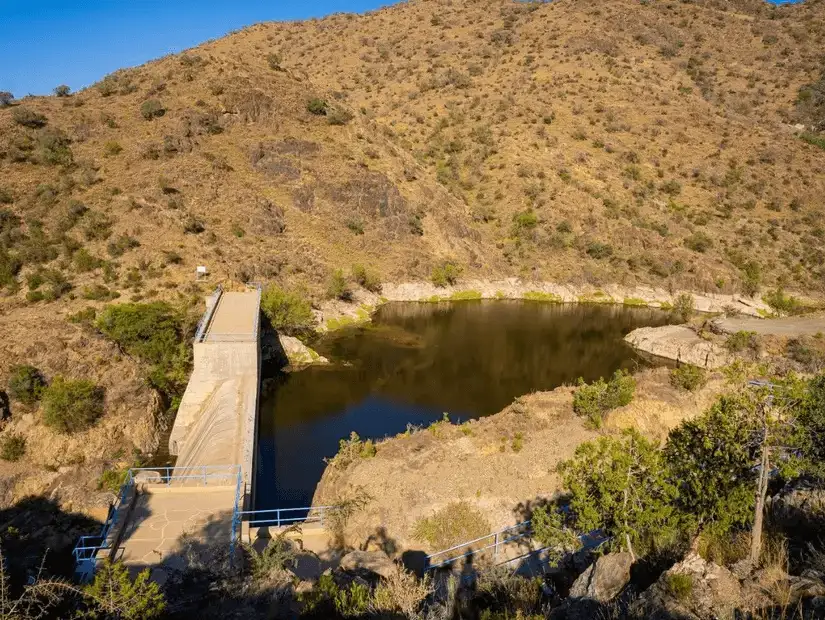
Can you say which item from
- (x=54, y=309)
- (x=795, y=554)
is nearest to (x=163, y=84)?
(x=54, y=309)

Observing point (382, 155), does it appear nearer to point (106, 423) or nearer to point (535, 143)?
point (535, 143)

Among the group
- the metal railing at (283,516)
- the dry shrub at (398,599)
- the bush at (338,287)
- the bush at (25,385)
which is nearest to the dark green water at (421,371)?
the metal railing at (283,516)

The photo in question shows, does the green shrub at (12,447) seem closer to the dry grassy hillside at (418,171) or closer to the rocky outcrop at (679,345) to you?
the dry grassy hillside at (418,171)

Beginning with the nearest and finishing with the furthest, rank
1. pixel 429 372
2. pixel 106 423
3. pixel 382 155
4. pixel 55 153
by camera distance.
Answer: pixel 106 423
pixel 429 372
pixel 55 153
pixel 382 155

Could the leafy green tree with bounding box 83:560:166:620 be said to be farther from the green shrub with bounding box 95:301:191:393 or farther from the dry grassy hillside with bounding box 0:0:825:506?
the green shrub with bounding box 95:301:191:393

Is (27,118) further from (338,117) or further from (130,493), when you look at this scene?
(130,493)
